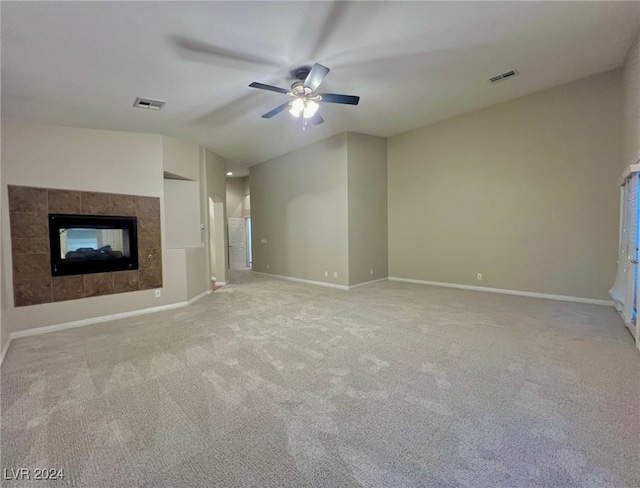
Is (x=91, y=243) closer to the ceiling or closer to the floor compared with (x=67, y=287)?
closer to the ceiling

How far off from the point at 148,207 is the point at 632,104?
717cm

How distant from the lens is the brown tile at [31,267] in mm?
4012

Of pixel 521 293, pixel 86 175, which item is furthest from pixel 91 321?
pixel 521 293

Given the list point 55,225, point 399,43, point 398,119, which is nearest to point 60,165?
point 55,225

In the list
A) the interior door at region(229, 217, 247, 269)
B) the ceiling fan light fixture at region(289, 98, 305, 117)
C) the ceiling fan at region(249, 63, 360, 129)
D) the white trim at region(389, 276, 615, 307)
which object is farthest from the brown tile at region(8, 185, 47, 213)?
the white trim at region(389, 276, 615, 307)

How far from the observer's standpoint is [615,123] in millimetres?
4312

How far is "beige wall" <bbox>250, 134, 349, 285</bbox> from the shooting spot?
6.43 m

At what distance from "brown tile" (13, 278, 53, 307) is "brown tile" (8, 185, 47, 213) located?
3.36 ft

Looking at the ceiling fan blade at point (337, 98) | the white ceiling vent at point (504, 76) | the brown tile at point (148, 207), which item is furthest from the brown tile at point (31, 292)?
the white ceiling vent at point (504, 76)

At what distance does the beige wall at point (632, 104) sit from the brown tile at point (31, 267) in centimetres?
769

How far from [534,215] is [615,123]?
1.64 metres

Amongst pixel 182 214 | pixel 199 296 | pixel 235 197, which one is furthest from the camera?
pixel 235 197

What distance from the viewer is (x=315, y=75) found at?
3.04 metres

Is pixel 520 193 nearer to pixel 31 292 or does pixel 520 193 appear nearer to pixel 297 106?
pixel 297 106
